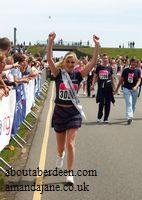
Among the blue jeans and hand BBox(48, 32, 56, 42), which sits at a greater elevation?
hand BBox(48, 32, 56, 42)

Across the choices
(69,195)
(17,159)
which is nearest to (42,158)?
(17,159)

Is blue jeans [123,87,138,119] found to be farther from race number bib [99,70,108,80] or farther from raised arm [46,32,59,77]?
raised arm [46,32,59,77]

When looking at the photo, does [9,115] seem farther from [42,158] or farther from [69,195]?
[69,195]

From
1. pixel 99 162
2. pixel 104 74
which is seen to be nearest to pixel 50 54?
pixel 99 162

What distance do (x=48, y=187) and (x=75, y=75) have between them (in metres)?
1.67

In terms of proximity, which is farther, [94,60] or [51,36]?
[94,60]

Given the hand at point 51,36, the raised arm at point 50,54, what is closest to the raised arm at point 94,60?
the raised arm at point 50,54

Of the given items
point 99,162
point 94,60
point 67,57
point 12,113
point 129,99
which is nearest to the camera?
point 67,57

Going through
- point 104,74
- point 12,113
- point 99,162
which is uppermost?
point 104,74

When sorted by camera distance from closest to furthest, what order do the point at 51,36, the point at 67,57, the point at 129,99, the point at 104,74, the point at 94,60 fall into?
the point at 51,36 < the point at 67,57 < the point at 94,60 < the point at 104,74 < the point at 129,99

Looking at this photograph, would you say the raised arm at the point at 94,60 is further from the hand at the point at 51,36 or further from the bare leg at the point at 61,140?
the bare leg at the point at 61,140

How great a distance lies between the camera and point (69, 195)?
809 cm

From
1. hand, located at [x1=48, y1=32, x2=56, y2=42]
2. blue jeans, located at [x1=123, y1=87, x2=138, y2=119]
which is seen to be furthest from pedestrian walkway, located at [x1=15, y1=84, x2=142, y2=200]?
hand, located at [x1=48, y1=32, x2=56, y2=42]

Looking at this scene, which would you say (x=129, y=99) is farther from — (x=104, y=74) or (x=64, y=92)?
(x=64, y=92)
